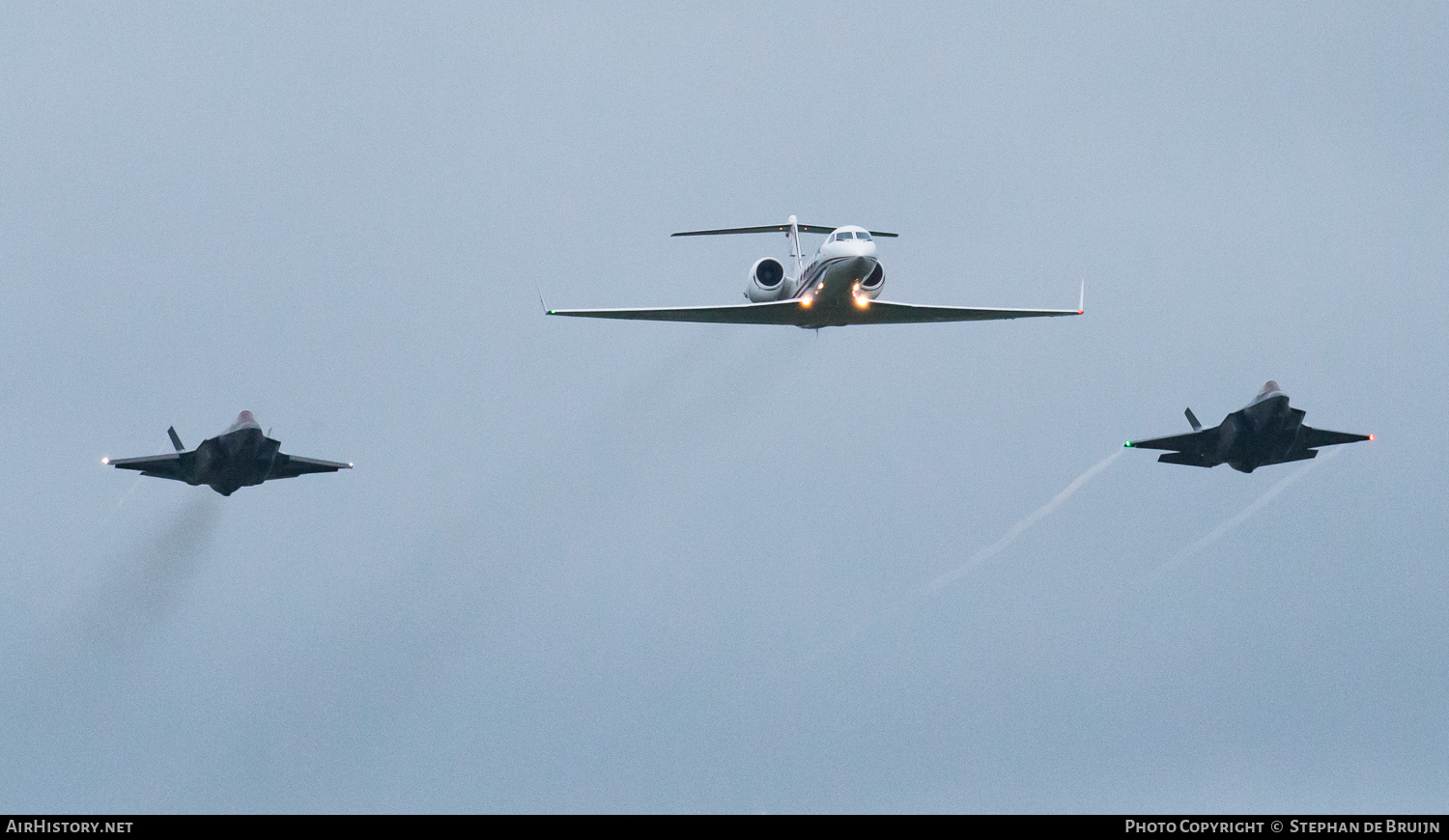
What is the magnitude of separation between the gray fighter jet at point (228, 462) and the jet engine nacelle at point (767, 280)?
2064 centimetres

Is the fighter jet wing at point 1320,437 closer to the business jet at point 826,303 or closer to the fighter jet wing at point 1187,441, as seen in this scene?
the fighter jet wing at point 1187,441

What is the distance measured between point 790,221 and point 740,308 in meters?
9.07

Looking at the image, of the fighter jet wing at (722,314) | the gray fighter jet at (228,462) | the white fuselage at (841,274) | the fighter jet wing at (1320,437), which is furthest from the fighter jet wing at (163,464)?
the fighter jet wing at (1320,437)

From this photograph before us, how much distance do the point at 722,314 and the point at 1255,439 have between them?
2346cm

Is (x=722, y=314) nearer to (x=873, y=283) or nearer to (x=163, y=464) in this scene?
(x=873, y=283)

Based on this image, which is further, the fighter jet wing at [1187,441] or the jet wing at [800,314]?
the fighter jet wing at [1187,441]

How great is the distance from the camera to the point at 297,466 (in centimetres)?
8406

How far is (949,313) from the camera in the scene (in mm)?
74312

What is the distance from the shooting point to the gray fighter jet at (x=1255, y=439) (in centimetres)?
8131
